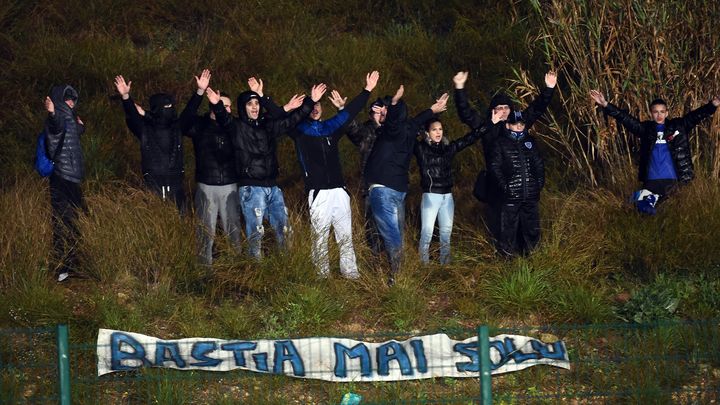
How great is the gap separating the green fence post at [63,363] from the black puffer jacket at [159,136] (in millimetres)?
4126

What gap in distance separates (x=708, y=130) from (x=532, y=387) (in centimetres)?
431

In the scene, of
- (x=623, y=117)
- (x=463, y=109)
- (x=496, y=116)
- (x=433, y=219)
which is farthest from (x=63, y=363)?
(x=623, y=117)

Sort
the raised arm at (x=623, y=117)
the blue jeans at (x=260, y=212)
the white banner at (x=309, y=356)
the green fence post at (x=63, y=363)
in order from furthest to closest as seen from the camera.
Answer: the raised arm at (x=623, y=117)
the blue jeans at (x=260, y=212)
the white banner at (x=309, y=356)
the green fence post at (x=63, y=363)

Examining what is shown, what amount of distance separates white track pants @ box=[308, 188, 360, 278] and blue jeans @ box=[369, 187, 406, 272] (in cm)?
24

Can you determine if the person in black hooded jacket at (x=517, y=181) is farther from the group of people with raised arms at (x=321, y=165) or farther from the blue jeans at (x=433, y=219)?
the blue jeans at (x=433, y=219)

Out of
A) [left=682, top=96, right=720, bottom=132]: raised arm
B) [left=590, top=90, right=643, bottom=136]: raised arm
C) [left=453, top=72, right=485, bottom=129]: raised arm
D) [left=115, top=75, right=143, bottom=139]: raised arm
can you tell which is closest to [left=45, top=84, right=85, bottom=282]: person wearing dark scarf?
[left=115, top=75, right=143, bottom=139]: raised arm

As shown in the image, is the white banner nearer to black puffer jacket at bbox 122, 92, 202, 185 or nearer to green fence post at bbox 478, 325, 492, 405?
green fence post at bbox 478, 325, 492, 405

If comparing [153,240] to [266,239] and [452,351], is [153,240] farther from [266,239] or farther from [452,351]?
[452,351]

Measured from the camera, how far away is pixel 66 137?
11.6 m

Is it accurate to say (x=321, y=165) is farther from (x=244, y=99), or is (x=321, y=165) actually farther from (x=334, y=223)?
(x=244, y=99)

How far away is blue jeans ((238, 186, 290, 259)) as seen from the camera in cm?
1146

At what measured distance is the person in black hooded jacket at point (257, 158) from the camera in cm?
1147

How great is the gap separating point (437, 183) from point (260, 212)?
1531 mm

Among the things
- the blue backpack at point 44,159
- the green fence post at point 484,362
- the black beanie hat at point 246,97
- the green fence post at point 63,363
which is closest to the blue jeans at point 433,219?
the black beanie hat at point 246,97
